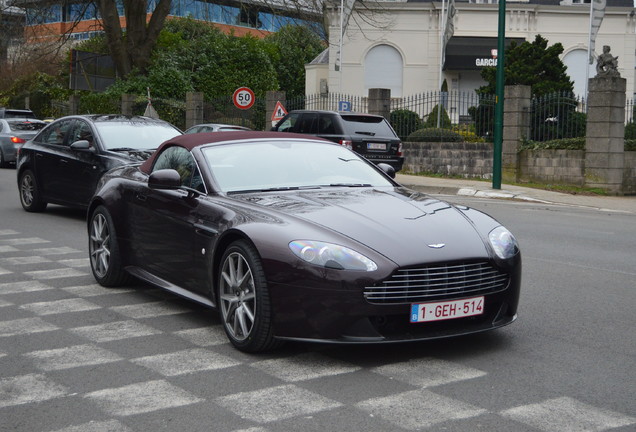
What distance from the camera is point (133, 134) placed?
44.4 ft

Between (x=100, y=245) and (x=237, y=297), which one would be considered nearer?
(x=237, y=297)

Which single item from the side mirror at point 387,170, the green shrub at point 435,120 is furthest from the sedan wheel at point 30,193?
the green shrub at point 435,120

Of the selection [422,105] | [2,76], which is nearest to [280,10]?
[422,105]

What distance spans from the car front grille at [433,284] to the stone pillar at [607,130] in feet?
55.1

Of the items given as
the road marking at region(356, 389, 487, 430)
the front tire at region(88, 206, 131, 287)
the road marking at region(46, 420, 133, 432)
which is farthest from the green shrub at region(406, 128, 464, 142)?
the road marking at region(46, 420, 133, 432)

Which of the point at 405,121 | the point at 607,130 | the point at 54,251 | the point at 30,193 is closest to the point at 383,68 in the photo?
the point at 405,121

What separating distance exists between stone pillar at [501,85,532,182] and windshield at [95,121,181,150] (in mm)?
12187

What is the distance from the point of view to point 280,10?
116 ft

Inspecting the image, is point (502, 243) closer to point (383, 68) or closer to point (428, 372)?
point (428, 372)

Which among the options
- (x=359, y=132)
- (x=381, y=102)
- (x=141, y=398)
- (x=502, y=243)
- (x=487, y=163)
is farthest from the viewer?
(x=381, y=102)

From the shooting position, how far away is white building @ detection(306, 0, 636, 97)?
143ft

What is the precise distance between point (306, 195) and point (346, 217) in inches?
28.3

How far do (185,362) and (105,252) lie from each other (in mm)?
2868

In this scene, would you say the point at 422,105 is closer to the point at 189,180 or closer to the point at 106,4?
the point at 106,4
